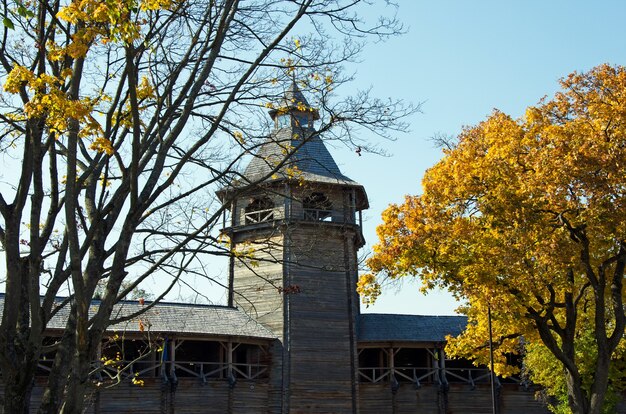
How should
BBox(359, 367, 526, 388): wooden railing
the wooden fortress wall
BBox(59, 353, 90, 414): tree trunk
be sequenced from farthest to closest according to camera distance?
1. BBox(359, 367, 526, 388): wooden railing
2. the wooden fortress wall
3. BBox(59, 353, 90, 414): tree trunk

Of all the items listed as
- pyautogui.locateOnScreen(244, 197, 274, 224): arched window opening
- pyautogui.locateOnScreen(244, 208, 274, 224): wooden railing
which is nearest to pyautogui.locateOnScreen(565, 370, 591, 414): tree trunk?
pyautogui.locateOnScreen(244, 208, 274, 224): wooden railing

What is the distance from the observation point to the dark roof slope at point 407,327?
94.0 ft

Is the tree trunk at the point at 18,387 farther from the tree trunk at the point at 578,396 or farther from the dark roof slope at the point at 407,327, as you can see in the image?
the dark roof slope at the point at 407,327

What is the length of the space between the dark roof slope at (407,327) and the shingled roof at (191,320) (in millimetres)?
4433

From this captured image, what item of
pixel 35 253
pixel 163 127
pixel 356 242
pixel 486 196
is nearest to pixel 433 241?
pixel 486 196

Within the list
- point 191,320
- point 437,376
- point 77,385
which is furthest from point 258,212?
point 77,385

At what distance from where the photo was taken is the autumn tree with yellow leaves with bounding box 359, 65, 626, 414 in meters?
15.4

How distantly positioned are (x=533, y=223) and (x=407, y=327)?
1457cm

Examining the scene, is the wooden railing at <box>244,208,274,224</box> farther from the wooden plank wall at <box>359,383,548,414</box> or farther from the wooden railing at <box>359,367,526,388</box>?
the wooden plank wall at <box>359,383,548,414</box>

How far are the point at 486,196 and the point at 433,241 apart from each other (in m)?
1.70

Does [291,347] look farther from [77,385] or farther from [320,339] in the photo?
[77,385]

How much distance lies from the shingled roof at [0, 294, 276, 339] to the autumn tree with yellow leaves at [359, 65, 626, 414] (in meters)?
9.59

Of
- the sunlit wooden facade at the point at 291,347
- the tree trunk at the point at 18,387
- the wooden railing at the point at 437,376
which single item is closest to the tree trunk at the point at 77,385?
the tree trunk at the point at 18,387

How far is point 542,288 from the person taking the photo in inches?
652
